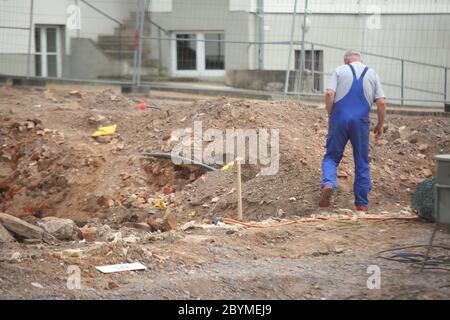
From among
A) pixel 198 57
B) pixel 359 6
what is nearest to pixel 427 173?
pixel 359 6

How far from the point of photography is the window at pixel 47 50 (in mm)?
20609

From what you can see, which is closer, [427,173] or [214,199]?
[214,199]

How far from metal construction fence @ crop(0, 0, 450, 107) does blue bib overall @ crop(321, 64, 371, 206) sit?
597 cm

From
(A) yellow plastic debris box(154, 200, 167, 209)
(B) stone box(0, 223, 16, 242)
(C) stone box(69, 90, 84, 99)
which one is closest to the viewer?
(B) stone box(0, 223, 16, 242)

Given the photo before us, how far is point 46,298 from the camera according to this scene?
6.65 meters

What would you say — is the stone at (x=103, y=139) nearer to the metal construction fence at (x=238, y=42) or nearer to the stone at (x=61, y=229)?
the metal construction fence at (x=238, y=42)

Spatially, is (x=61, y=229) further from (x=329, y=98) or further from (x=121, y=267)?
(x=329, y=98)

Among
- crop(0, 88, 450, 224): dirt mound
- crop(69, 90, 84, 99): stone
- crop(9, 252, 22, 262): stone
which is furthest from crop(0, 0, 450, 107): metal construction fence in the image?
crop(9, 252, 22, 262): stone

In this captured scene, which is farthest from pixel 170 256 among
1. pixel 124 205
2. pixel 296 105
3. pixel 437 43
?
pixel 437 43

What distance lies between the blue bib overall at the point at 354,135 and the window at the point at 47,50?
37.9 feet

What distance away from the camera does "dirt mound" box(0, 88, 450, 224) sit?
11422mm

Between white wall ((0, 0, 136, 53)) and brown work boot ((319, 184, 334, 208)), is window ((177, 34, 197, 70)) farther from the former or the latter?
brown work boot ((319, 184, 334, 208))

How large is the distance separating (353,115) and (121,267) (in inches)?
159

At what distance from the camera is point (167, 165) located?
42.0 ft
